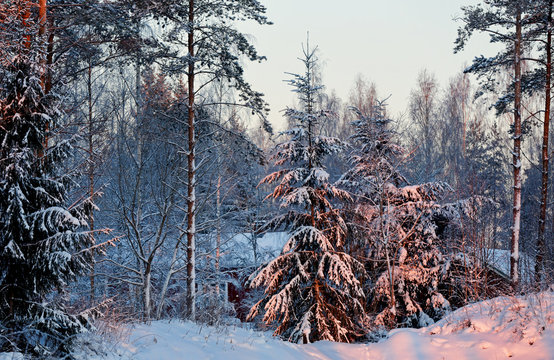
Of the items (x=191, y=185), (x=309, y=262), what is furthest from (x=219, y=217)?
(x=309, y=262)

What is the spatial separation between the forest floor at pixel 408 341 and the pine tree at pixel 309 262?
5.90 ft

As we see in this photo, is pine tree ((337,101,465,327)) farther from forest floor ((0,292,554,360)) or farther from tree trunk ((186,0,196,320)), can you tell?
tree trunk ((186,0,196,320))

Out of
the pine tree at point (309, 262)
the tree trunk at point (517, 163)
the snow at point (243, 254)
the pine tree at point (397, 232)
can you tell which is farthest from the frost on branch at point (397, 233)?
the snow at point (243, 254)

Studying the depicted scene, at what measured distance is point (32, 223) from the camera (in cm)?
569

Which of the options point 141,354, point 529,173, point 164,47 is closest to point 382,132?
point 164,47

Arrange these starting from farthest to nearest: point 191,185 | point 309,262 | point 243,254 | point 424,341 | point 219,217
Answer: point 243,254
point 219,217
point 309,262
point 191,185
point 424,341

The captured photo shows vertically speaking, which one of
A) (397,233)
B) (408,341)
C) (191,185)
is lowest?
(408,341)

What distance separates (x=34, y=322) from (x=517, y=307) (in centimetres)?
816

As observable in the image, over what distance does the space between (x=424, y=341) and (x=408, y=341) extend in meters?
0.38

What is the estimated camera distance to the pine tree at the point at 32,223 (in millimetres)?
5441

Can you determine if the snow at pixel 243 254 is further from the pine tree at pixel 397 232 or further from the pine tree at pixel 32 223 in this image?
the pine tree at pixel 32 223

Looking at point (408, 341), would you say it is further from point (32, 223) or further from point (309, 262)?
point (32, 223)

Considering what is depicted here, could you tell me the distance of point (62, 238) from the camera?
5.68 m

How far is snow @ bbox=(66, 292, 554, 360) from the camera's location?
6.61 meters
